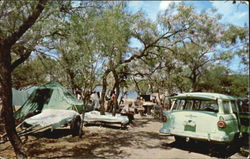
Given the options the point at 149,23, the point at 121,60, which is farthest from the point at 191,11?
the point at 121,60

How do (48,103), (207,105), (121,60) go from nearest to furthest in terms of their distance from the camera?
(207,105) → (48,103) → (121,60)

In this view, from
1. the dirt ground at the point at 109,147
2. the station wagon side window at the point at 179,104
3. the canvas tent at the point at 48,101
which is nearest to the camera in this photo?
the dirt ground at the point at 109,147

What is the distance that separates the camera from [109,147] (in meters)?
7.97

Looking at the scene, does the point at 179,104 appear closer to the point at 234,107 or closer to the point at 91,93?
the point at 234,107

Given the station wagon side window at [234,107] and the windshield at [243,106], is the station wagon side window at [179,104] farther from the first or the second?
the windshield at [243,106]

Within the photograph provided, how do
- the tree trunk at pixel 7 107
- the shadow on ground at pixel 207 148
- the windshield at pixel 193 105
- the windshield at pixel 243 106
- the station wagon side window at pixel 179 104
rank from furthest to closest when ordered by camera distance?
1. the windshield at pixel 243 106
2. the station wagon side window at pixel 179 104
3. the windshield at pixel 193 105
4. the shadow on ground at pixel 207 148
5. the tree trunk at pixel 7 107

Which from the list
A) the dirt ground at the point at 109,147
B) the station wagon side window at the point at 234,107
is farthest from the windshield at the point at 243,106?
the dirt ground at the point at 109,147

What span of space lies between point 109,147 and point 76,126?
2.47m

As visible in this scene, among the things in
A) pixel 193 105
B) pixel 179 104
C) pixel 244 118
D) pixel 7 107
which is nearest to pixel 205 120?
pixel 193 105

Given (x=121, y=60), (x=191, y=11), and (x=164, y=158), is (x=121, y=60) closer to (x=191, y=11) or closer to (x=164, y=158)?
(x=191, y=11)

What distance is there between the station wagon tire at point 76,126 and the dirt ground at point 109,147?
274mm

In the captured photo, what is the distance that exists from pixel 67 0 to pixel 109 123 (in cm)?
742

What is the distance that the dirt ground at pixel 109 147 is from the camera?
6.89 m

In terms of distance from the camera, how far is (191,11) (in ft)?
43.5
